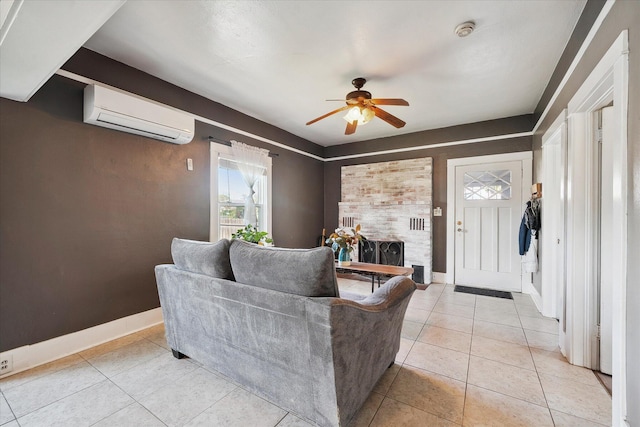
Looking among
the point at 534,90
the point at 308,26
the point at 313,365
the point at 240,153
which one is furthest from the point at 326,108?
the point at 313,365

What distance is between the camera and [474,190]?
4.33 meters

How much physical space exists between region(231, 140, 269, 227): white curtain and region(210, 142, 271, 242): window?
58 mm

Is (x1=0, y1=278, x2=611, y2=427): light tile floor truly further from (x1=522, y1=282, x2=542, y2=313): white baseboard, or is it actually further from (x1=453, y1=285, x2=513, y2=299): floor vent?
(x1=453, y1=285, x2=513, y2=299): floor vent

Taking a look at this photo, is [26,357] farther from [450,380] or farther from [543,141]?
[543,141]

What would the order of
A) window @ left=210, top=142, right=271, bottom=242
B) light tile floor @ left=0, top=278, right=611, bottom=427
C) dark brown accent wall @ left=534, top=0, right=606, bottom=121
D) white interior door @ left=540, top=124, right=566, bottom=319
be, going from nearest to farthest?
light tile floor @ left=0, top=278, right=611, bottom=427 < dark brown accent wall @ left=534, top=0, right=606, bottom=121 < white interior door @ left=540, top=124, right=566, bottom=319 < window @ left=210, top=142, right=271, bottom=242

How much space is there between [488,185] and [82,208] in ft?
16.8

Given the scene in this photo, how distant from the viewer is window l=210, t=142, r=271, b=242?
3.50m

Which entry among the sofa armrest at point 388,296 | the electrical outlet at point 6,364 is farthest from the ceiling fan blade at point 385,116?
the electrical outlet at point 6,364

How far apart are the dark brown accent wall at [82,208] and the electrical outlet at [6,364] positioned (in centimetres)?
7

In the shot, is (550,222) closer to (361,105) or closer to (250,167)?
(361,105)

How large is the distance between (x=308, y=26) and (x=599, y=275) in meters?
2.89

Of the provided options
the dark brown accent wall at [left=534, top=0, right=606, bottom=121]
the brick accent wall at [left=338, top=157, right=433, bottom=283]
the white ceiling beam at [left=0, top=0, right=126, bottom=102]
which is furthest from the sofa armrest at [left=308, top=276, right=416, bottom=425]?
the brick accent wall at [left=338, top=157, right=433, bottom=283]

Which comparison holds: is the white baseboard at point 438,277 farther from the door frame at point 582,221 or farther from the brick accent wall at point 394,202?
the door frame at point 582,221

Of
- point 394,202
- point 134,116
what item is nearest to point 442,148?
point 394,202
